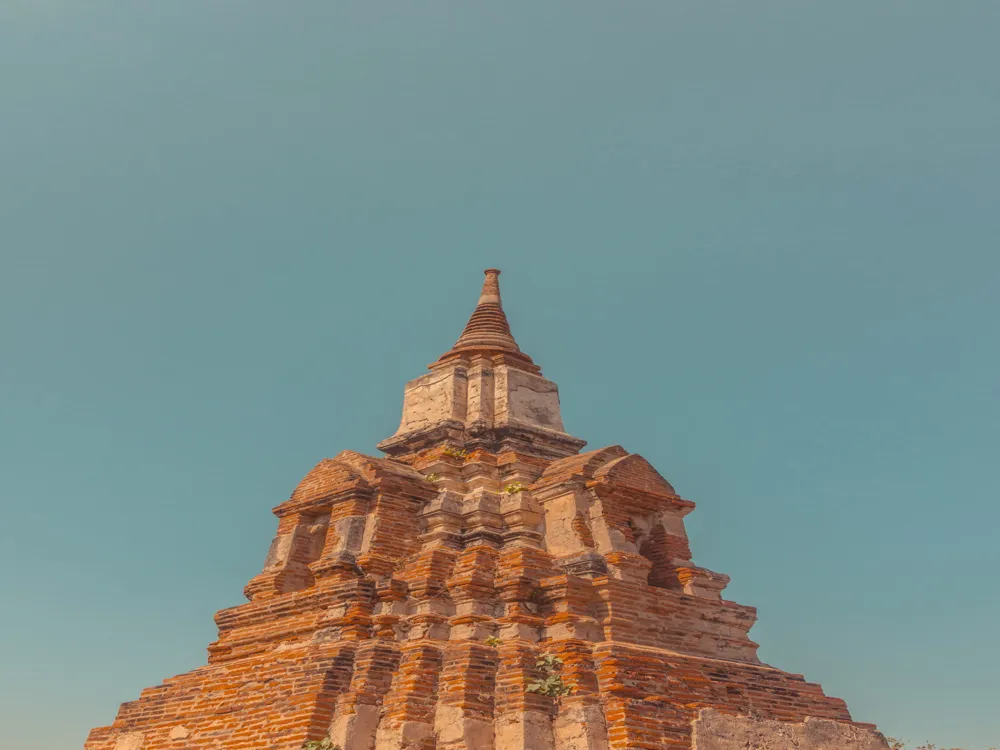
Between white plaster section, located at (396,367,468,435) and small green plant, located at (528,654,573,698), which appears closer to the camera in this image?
small green plant, located at (528,654,573,698)

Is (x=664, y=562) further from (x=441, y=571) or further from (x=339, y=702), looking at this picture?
(x=339, y=702)

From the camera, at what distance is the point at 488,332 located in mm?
16328

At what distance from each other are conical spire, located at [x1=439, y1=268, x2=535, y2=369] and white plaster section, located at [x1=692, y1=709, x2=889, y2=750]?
7731mm

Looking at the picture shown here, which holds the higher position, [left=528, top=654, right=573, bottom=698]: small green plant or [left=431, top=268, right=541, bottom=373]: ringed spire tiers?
[left=431, top=268, right=541, bottom=373]: ringed spire tiers

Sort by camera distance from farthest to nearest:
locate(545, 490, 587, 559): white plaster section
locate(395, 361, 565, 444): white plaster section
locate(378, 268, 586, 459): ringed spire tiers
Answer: locate(395, 361, 565, 444): white plaster section
locate(378, 268, 586, 459): ringed spire tiers
locate(545, 490, 587, 559): white plaster section

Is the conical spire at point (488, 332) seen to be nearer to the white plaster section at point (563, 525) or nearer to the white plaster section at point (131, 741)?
the white plaster section at point (563, 525)

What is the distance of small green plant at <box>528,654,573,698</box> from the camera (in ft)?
30.2

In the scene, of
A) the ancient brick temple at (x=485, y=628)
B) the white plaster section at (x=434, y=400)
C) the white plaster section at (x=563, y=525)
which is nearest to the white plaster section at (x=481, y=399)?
the white plaster section at (x=434, y=400)

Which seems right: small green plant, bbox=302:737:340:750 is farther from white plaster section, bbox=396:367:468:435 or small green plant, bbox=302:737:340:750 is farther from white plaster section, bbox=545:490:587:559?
white plaster section, bbox=396:367:468:435

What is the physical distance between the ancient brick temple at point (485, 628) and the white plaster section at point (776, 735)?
23 millimetres

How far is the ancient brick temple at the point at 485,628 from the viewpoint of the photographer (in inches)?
363

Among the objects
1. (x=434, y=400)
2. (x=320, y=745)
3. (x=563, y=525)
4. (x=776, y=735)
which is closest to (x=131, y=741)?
(x=320, y=745)

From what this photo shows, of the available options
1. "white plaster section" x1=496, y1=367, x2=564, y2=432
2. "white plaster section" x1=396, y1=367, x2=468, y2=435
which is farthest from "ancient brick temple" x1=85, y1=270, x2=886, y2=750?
"white plaster section" x1=396, y1=367, x2=468, y2=435

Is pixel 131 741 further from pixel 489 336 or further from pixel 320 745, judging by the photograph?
pixel 489 336
